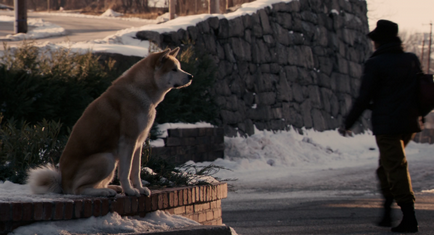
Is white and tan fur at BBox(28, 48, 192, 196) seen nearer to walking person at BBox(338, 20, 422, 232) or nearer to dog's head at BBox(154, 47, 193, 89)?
dog's head at BBox(154, 47, 193, 89)

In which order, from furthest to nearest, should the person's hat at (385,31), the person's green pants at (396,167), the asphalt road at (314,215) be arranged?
1. the asphalt road at (314,215)
2. the person's hat at (385,31)
3. the person's green pants at (396,167)

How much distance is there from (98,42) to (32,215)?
31.5ft

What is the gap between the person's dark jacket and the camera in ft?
16.8

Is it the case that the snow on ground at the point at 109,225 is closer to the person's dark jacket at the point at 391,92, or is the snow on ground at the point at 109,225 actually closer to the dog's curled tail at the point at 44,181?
the dog's curled tail at the point at 44,181

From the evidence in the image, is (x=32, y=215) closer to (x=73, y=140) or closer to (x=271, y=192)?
(x=73, y=140)

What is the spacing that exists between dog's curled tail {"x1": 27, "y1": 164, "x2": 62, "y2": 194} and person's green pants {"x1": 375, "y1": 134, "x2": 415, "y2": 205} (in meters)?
2.85

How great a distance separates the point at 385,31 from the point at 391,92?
612 millimetres

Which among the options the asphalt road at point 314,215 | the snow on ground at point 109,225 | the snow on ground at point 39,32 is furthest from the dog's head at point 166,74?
the snow on ground at point 39,32

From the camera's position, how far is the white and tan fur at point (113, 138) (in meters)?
4.17

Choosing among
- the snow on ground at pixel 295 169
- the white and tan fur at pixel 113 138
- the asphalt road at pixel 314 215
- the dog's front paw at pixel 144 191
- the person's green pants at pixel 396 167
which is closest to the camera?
the white and tan fur at pixel 113 138

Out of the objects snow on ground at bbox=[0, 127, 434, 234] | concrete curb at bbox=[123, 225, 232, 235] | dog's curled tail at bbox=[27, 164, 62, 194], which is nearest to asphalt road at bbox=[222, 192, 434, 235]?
snow on ground at bbox=[0, 127, 434, 234]

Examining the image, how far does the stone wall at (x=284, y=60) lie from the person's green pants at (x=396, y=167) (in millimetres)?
8393

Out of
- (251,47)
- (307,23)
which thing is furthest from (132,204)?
(307,23)

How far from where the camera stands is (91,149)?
13.8 ft
